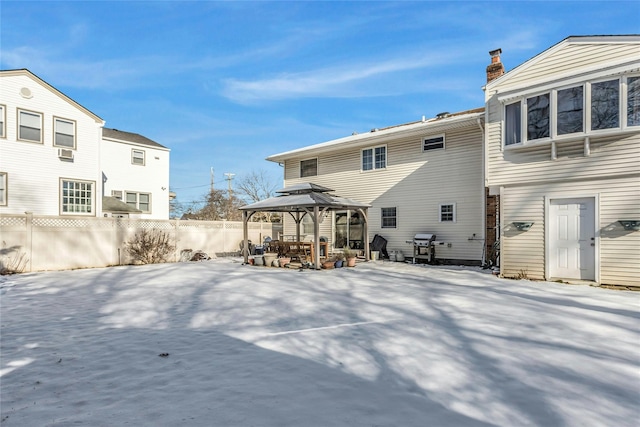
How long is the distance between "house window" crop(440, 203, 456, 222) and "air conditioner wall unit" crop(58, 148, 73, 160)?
15.2m

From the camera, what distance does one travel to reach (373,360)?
11.8 feet

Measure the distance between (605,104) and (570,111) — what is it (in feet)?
2.13

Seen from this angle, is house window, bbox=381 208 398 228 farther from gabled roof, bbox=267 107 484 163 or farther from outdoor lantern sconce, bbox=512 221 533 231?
outdoor lantern sconce, bbox=512 221 533 231

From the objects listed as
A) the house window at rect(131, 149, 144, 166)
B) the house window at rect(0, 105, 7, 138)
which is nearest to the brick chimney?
the house window at rect(131, 149, 144, 166)

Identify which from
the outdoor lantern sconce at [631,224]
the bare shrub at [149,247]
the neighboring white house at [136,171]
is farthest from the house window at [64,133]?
the outdoor lantern sconce at [631,224]

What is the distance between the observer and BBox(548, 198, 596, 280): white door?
26.8 feet

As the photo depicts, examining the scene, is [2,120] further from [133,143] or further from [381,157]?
[381,157]

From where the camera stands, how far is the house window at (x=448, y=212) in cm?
1234

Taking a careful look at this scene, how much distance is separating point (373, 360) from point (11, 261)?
37.7 ft

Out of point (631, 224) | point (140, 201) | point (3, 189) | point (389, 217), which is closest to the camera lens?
point (631, 224)

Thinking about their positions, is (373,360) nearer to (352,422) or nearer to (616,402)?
(352,422)

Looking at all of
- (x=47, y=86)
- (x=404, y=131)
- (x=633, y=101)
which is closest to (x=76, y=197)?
(x=47, y=86)

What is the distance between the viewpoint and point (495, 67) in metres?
12.3

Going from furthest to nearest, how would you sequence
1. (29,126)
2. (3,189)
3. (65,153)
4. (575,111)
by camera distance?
(65,153) < (29,126) < (3,189) < (575,111)
